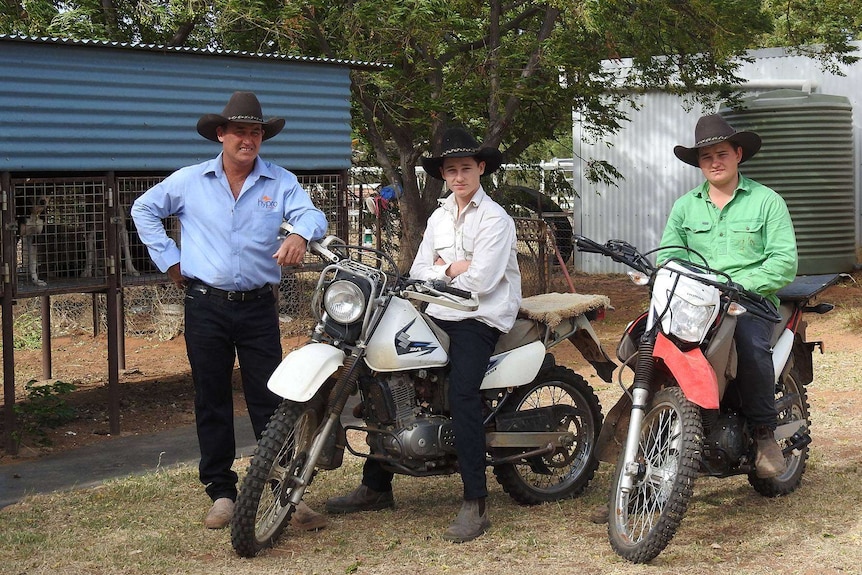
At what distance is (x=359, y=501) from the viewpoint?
558cm

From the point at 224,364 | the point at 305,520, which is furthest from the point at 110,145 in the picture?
the point at 305,520

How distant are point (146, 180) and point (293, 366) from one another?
4.11 meters

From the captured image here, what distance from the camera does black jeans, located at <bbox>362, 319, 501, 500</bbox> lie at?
5.09 m

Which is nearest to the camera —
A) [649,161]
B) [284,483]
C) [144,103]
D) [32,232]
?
[284,483]

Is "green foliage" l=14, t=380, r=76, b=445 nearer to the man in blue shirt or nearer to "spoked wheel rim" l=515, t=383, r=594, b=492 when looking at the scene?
the man in blue shirt

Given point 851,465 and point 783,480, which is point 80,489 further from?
point 851,465

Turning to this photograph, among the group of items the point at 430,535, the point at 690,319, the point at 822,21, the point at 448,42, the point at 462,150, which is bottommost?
the point at 430,535

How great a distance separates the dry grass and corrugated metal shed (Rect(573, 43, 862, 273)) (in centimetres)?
1229

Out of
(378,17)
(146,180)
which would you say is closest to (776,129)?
(378,17)

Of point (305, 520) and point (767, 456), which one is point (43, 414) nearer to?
point (305, 520)

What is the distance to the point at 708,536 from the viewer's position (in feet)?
16.8

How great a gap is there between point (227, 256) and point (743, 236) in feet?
7.80

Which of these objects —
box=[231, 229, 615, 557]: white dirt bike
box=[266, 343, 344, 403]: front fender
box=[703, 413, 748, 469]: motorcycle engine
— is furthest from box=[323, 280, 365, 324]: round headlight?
box=[703, 413, 748, 469]: motorcycle engine

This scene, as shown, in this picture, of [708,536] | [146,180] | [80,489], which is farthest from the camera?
[146,180]
